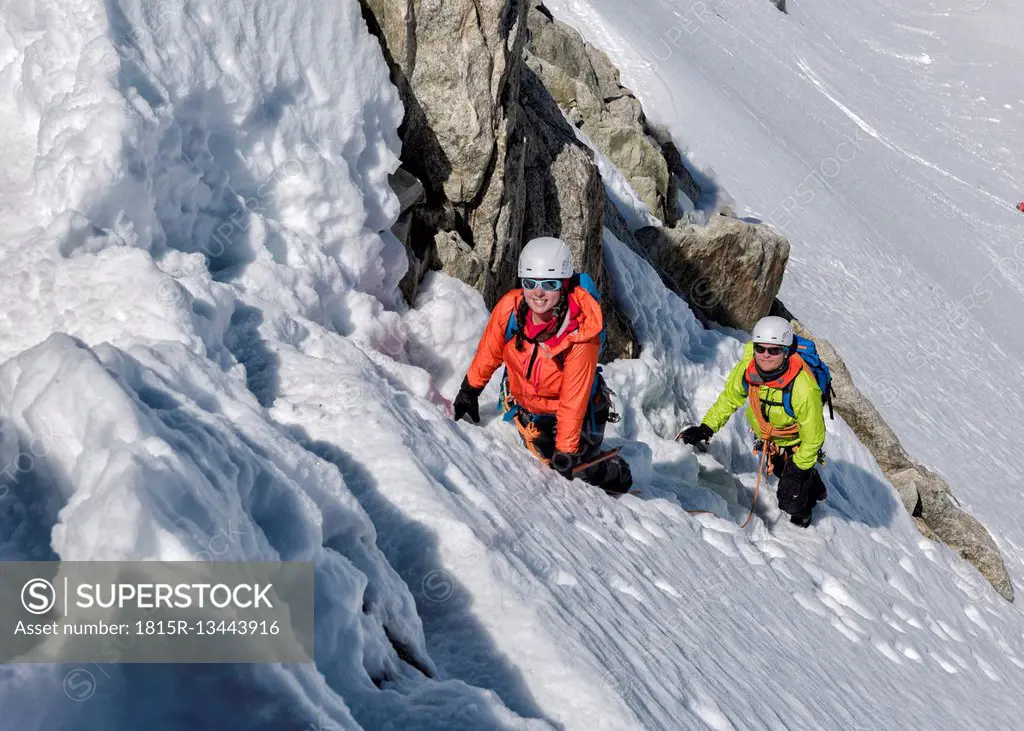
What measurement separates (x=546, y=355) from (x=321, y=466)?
2.69 m

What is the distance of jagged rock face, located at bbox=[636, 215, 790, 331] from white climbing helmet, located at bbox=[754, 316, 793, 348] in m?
4.99

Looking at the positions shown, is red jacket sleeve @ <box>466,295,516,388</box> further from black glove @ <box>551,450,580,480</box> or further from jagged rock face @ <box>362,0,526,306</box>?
jagged rock face @ <box>362,0,526,306</box>

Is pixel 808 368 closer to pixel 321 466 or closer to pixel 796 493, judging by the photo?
pixel 796 493

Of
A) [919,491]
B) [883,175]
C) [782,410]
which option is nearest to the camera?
[782,410]

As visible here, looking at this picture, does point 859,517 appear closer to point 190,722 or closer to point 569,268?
point 569,268

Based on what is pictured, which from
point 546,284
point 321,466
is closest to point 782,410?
point 546,284

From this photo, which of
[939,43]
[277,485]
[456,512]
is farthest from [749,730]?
[939,43]

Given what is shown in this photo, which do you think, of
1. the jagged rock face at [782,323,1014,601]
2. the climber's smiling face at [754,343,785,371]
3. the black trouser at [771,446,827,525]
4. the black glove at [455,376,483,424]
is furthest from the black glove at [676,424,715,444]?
the jagged rock face at [782,323,1014,601]

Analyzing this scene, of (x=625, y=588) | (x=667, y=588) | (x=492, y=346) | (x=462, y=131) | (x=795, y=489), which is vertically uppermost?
(x=462, y=131)

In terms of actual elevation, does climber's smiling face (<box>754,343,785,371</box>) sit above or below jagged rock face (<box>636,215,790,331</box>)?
above

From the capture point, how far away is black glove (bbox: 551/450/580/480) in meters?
6.15

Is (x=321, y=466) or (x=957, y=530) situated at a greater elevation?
(x=321, y=466)

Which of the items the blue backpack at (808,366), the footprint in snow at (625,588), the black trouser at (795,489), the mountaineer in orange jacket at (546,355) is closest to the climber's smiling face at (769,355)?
the blue backpack at (808,366)

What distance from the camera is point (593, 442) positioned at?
6.74 meters
